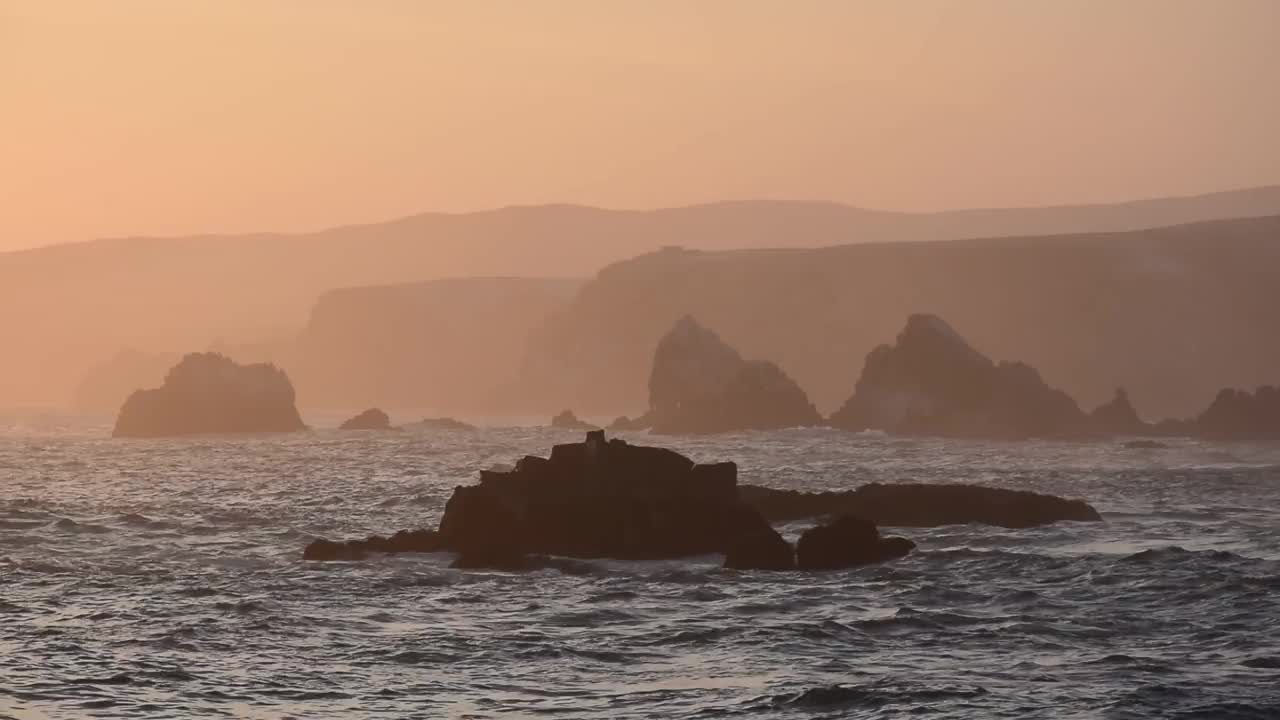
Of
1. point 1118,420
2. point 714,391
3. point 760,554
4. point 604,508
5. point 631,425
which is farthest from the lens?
point 631,425

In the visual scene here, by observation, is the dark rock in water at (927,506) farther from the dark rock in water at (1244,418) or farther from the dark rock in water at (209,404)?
the dark rock in water at (209,404)

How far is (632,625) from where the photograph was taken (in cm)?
3059

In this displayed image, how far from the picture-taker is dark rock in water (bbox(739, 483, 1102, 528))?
162 feet

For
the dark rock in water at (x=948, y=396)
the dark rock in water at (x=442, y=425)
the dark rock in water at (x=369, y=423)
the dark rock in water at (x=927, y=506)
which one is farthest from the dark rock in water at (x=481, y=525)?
the dark rock in water at (x=442, y=425)

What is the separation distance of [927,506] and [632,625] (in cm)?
2158

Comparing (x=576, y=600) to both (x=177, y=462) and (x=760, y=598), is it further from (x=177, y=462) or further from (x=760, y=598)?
(x=177, y=462)

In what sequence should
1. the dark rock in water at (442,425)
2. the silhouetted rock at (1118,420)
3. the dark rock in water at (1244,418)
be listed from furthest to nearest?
1. the dark rock in water at (442,425)
2. the silhouetted rock at (1118,420)
3. the dark rock in water at (1244,418)

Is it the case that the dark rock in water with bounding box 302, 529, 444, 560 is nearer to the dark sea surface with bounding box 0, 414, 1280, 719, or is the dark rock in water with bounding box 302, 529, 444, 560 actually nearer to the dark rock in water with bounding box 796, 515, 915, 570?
the dark sea surface with bounding box 0, 414, 1280, 719

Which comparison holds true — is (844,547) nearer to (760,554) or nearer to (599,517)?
(760,554)

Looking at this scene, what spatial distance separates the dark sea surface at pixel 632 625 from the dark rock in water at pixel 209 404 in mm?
75205

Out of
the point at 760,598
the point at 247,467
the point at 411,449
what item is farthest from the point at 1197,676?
the point at 411,449

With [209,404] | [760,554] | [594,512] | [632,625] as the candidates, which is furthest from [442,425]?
[632,625]

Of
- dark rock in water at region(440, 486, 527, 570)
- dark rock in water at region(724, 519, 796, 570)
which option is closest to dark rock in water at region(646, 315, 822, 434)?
dark rock in water at region(440, 486, 527, 570)

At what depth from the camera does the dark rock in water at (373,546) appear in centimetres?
4144
